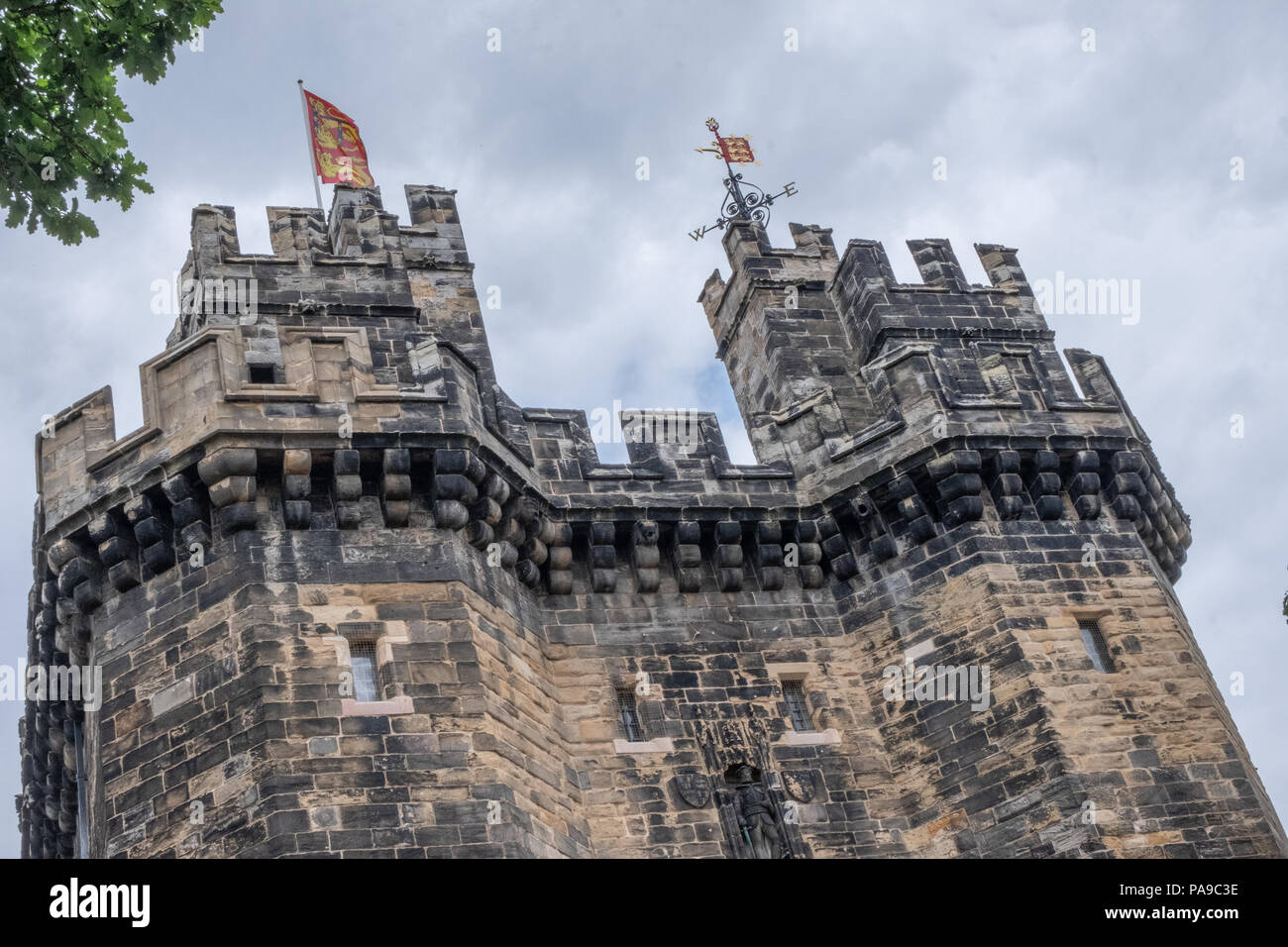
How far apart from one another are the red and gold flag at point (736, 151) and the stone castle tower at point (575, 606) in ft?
18.0

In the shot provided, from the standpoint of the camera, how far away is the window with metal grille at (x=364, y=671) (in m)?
15.0

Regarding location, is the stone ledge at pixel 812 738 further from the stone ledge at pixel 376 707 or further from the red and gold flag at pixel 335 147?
the red and gold flag at pixel 335 147

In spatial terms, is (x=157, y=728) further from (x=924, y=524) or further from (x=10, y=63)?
(x=924, y=524)

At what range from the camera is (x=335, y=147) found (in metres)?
22.4

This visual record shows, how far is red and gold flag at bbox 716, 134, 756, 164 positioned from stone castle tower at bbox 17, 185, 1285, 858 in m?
5.49

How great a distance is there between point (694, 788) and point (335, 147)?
10.2 meters

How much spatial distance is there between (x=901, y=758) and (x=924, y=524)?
2.50 metres

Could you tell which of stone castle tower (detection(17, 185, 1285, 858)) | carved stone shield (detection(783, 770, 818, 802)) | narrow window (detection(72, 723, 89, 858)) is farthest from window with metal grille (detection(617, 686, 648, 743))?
narrow window (detection(72, 723, 89, 858))

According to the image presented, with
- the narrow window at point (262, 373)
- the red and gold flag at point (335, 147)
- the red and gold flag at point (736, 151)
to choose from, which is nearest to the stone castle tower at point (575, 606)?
the narrow window at point (262, 373)

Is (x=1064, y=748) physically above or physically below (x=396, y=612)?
below
